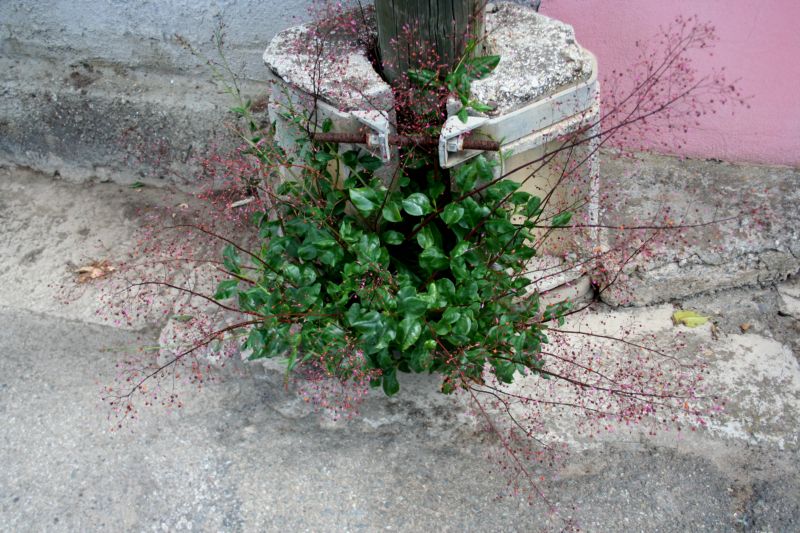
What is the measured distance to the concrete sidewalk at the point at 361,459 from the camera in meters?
2.12

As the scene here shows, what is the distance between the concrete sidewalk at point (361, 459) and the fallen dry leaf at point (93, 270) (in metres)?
0.37

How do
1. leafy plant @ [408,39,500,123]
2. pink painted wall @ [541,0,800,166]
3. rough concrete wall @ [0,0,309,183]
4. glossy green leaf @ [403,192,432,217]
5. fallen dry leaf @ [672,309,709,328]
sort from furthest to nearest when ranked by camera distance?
rough concrete wall @ [0,0,309,183]
pink painted wall @ [541,0,800,166]
fallen dry leaf @ [672,309,709,328]
leafy plant @ [408,39,500,123]
glossy green leaf @ [403,192,432,217]

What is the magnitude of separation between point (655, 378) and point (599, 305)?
45 cm

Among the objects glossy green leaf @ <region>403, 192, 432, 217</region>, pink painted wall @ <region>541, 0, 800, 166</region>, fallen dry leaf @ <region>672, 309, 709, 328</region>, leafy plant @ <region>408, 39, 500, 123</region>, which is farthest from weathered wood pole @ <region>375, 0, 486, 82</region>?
fallen dry leaf @ <region>672, 309, 709, 328</region>

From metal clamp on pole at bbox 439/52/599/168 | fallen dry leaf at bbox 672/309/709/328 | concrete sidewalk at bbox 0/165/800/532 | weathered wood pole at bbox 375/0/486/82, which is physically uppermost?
weathered wood pole at bbox 375/0/486/82

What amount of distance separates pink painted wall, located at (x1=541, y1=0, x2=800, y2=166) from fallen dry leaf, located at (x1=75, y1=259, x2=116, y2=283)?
82.6 inches

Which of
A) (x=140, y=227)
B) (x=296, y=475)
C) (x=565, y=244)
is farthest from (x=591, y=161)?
(x=140, y=227)

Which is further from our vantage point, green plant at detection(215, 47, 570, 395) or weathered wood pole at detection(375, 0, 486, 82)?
weathered wood pole at detection(375, 0, 486, 82)

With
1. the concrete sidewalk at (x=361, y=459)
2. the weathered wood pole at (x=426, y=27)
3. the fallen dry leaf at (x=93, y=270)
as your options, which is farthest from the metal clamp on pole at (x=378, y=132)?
the fallen dry leaf at (x=93, y=270)

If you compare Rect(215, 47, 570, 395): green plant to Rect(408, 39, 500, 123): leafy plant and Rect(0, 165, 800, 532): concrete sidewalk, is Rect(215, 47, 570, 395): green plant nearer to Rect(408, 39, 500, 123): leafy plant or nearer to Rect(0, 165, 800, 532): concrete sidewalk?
Rect(408, 39, 500, 123): leafy plant

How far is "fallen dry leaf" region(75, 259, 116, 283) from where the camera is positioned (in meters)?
2.97

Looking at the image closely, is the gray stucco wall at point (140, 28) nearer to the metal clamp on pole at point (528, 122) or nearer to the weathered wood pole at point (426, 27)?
the weathered wood pole at point (426, 27)

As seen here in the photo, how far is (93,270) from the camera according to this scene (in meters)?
2.99

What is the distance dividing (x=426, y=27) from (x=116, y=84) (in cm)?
191
